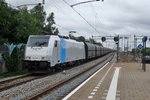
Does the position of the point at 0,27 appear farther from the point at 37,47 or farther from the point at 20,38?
the point at 37,47

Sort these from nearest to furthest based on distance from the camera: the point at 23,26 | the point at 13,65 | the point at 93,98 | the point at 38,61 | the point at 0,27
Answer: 1. the point at 93,98
2. the point at 38,61
3. the point at 13,65
4. the point at 0,27
5. the point at 23,26

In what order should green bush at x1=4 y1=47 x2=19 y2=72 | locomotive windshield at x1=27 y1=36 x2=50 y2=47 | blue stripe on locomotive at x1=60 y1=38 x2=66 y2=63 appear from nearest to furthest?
1. locomotive windshield at x1=27 y1=36 x2=50 y2=47
2. green bush at x1=4 y1=47 x2=19 y2=72
3. blue stripe on locomotive at x1=60 y1=38 x2=66 y2=63

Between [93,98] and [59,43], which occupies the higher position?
[59,43]

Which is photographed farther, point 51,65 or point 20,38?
point 20,38

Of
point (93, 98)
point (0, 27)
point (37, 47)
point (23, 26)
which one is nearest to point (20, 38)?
point (23, 26)

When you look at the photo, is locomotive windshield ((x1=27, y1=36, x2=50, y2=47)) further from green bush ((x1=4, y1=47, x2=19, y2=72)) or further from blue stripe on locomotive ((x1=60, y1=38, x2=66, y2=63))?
blue stripe on locomotive ((x1=60, y1=38, x2=66, y2=63))

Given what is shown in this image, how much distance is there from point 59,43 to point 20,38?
43.4 feet

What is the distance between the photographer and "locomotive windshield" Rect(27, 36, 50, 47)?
103 ft

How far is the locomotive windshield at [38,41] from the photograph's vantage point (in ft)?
103

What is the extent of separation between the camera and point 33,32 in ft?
162

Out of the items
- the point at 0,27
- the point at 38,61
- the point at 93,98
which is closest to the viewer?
the point at 93,98

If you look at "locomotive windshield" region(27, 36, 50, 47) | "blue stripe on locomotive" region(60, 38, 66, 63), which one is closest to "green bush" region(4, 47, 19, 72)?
"locomotive windshield" region(27, 36, 50, 47)

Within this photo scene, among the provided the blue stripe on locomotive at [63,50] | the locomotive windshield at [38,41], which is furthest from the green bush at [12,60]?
the blue stripe on locomotive at [63,50]

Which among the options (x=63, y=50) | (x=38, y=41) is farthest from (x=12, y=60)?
(x=63, y=50)
